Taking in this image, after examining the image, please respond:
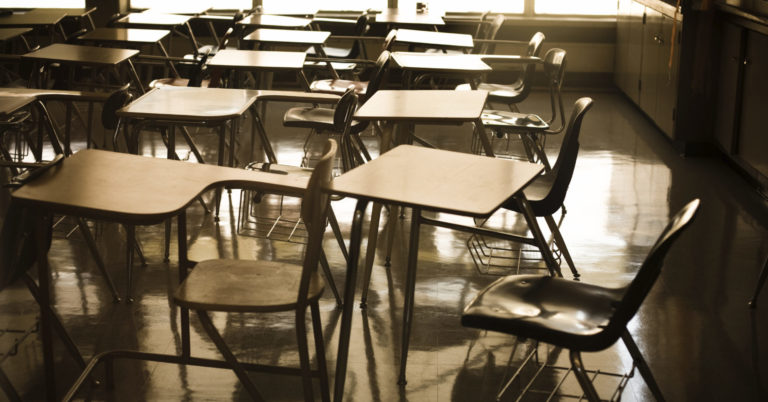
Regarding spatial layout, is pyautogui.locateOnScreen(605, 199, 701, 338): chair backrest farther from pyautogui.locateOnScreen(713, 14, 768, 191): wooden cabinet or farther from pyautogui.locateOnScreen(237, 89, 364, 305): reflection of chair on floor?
pyautogui.locateOnScreen(713, 14, 768, 191): wooden cabinet

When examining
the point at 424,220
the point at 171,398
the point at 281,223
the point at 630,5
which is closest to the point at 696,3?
the point at 630,5

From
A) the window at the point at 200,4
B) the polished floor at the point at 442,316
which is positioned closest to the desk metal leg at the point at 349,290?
the polished floor at the point at 442,316

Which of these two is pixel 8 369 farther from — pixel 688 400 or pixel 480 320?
pixel 688 400

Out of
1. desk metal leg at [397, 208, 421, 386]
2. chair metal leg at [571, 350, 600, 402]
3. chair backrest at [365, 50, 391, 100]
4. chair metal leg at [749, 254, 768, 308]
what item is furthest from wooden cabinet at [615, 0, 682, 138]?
chair metal leg at [571, 350, 600, 402]

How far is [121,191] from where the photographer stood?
273 cm

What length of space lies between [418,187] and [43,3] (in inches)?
329

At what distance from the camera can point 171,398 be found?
122 inches

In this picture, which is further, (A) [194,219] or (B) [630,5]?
(B) [630,5]

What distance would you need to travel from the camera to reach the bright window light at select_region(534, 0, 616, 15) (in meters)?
9.81

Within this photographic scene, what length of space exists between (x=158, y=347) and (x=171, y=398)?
44 cm

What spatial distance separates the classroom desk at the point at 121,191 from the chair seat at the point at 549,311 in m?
0.64

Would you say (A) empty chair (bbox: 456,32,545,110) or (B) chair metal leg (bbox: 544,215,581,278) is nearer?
(B) chair metal leg (bbox: 544,215,581,278)

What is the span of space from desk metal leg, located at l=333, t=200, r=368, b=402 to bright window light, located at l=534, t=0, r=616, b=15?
7.58 meters

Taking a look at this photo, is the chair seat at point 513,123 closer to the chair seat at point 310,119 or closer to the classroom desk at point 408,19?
the chair seat at point 310,119
